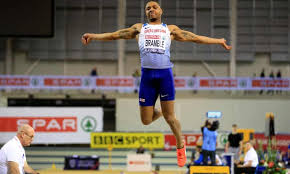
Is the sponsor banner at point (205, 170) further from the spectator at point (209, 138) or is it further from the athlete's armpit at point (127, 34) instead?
the athlete's armpit at point (127, 34)

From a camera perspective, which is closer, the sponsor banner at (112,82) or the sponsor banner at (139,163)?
the sponsor banner at (139,163)

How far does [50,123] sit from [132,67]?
10462 millimetres

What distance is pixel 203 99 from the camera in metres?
29.3

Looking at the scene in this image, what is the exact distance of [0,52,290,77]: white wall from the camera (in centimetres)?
3173

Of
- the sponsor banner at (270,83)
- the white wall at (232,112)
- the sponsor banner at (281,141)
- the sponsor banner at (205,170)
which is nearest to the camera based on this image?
the sponsor banner at (205,170)

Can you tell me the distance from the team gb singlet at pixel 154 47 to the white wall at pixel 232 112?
2269 centimetres

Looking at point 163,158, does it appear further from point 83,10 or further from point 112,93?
point 83,10

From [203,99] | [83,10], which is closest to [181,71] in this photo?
[203,99]

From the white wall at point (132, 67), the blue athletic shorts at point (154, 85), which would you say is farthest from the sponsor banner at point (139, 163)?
the blue athletic shorts at point (154, 85)

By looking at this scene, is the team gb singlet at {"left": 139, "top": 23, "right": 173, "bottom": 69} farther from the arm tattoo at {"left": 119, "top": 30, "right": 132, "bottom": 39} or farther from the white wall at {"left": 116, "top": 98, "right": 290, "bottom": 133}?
the white wall at {"left": 116, "top": 98, "right": 290, "bottom": 133}

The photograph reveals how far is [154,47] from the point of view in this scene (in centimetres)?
606

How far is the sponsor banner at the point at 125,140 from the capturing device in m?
22.3

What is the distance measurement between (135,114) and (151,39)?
23.0 metres

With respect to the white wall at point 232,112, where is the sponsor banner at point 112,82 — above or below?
above
